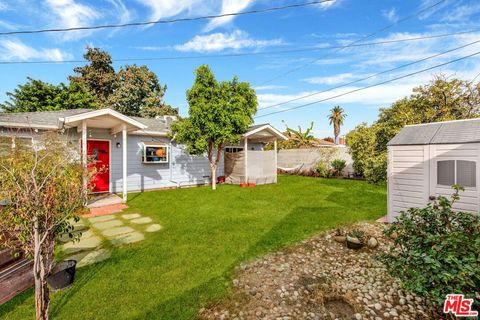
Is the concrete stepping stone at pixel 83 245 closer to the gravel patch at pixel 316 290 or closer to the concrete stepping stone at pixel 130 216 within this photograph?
the concrete stepping stone at pixel 130 216

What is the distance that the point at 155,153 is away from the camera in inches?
444

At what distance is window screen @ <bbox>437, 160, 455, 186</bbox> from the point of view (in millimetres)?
5180

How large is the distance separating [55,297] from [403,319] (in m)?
4.54

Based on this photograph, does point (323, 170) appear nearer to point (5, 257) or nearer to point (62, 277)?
point (62, 277)

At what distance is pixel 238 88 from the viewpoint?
10.7m

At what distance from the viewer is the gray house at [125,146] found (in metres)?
8.14

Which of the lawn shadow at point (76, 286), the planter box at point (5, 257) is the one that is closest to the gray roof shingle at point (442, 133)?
the lawn shadow at point (76, 286)

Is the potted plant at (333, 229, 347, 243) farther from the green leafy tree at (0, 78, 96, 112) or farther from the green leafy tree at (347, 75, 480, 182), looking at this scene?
the green leafy tree at (0, 78, 96, 112)

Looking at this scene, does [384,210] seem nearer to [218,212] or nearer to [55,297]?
[218,212]

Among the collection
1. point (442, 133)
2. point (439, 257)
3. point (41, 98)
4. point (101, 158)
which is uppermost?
point (41, 98)

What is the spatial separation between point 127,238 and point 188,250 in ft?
5.75

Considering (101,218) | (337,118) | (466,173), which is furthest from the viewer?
(337,118)

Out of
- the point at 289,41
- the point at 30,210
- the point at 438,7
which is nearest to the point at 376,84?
the point at 438,7

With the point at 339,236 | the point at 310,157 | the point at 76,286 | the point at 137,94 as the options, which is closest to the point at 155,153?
the point at 76,286
